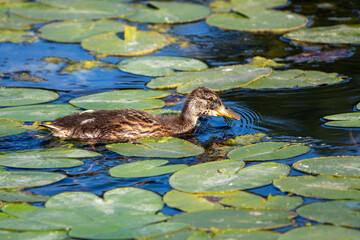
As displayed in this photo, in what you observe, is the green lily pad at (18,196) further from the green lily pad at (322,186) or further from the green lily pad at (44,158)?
the green lily pad at (322,186)

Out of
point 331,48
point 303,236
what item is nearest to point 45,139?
point 303,236

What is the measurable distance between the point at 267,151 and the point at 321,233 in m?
1.82

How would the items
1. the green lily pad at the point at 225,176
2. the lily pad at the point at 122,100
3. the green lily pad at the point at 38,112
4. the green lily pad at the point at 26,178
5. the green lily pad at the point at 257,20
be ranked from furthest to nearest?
1. the green lily pad at the point at 257,20
2. the lily pad at the point at 122,100
3. the green lily pad at the point at 38,112
4. the green lily pad at the point at 26,178
5. the green lily pad at the point at 225,176

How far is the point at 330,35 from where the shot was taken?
1073cm

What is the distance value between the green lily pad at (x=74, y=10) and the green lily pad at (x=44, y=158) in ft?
21.1

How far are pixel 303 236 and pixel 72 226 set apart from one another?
1872 mm

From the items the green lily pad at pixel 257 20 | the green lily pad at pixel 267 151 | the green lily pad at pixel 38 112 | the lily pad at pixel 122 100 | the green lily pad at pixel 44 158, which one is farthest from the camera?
the green lily pad at pixel 257 20

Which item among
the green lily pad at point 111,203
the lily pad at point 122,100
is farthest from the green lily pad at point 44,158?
the lily pad at point 122,100

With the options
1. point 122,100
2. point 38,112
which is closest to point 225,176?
point 122,100

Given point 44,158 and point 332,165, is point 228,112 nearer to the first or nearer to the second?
point 332,165

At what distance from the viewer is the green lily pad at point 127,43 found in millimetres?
10213

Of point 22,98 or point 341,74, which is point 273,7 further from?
point 22,98

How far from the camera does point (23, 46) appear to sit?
10836 mm

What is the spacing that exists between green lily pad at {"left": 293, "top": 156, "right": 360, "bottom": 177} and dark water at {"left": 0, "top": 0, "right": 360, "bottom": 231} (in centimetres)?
16
